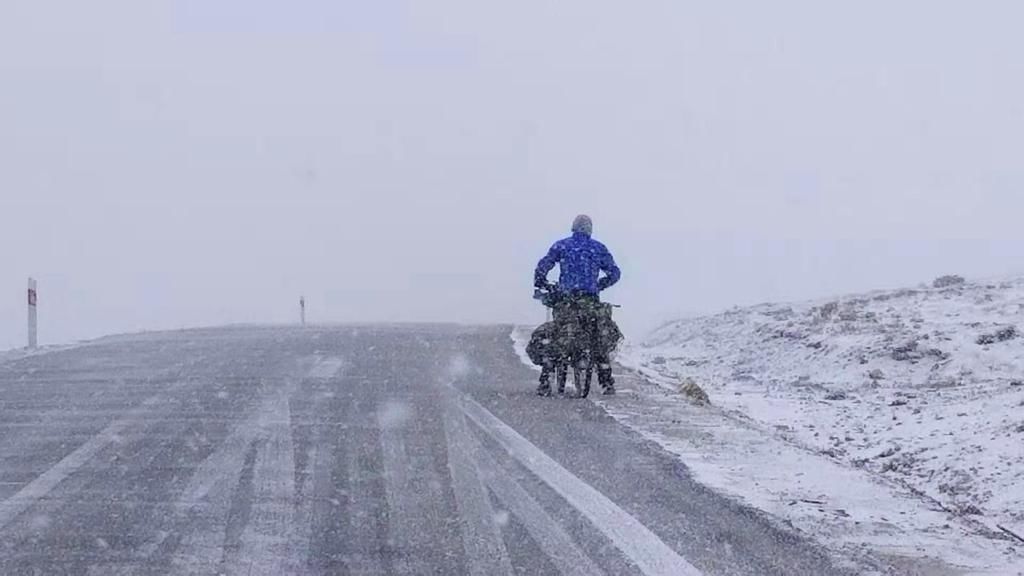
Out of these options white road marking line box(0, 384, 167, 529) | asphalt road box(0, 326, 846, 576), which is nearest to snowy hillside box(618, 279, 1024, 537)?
asphalt road box(0, 326, 846, 576)

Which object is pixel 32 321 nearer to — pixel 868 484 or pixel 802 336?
pixel 802 336

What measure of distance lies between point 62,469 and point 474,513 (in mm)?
3191

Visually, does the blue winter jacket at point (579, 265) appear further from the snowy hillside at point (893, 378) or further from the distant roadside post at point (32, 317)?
the distant roadside post at point (32, 317)

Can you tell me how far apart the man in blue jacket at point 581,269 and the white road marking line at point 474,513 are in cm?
402

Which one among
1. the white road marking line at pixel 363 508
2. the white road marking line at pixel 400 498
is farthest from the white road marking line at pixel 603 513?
the white road marking line at pixel 363 508

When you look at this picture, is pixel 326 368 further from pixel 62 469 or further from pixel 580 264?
pixel 62 469

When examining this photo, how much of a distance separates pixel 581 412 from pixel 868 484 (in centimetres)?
427

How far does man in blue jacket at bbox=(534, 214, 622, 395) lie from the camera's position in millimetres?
15242

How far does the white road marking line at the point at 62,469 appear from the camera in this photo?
813 centimetres

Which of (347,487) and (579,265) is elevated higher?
(579,265)

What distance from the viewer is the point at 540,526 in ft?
25.3

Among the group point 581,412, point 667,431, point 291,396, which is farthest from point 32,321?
point 667,431

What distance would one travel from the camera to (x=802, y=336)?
1988cm

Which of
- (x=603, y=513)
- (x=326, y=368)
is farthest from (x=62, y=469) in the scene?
(x=326, y=368)
